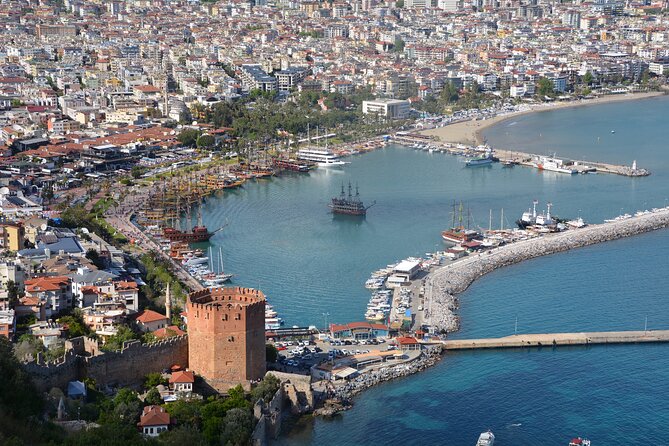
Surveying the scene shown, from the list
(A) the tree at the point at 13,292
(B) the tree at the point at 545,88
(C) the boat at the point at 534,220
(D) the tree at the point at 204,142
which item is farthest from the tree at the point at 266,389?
(B) the tree at the point at 545,88

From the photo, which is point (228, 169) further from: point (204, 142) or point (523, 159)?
point (523, 159)

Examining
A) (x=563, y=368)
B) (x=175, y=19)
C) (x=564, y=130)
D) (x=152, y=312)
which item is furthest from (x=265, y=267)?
(x=175, y=19)

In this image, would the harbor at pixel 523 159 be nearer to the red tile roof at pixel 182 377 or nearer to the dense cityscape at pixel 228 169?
the dense cityscape at pixel 228 169

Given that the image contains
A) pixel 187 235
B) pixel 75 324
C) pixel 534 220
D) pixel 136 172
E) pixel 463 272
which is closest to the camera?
pixel 75 324

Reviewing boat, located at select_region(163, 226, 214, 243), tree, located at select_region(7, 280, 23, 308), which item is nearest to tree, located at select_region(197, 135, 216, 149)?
boat, located at select_region(163, 226, 214, 243)

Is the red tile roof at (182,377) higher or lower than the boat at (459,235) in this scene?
higher

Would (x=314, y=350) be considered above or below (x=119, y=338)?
below

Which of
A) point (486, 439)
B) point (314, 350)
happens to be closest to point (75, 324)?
point (314, 350)
